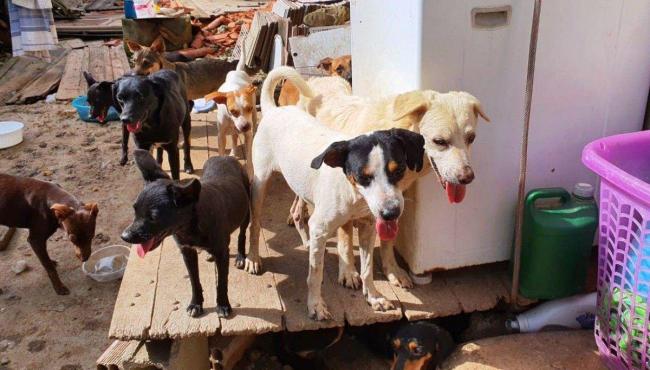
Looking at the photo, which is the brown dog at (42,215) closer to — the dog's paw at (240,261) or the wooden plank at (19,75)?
the dog's paw at (240,261)

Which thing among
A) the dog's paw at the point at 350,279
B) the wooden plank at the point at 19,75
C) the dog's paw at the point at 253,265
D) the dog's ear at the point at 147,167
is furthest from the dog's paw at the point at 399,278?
the wooden plank at the point at 19,75

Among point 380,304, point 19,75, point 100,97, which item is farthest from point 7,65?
point 380,304

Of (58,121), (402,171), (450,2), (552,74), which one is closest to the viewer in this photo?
(402,171)

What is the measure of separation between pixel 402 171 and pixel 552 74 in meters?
1.11

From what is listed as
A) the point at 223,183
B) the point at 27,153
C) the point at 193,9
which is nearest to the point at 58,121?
the point at 27,153

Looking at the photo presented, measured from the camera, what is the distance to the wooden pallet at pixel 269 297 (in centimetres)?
297

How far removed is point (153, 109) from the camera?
14.0 feet

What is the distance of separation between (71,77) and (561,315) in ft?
29.5

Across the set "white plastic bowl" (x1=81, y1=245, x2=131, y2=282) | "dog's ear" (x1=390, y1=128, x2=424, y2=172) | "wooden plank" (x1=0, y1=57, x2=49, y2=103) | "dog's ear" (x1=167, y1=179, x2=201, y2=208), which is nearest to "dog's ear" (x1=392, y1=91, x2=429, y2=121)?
"dog's ear" (x1=390, y1=128, x2=424, y2=172)

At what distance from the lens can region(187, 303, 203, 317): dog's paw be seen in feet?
9.87

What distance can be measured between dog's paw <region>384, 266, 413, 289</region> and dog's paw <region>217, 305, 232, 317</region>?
3.23ft

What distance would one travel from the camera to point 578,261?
308cm

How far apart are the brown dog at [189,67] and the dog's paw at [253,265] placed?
3389mm

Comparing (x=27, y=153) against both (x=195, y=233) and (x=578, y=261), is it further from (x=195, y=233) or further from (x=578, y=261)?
(x=578, y=261)
